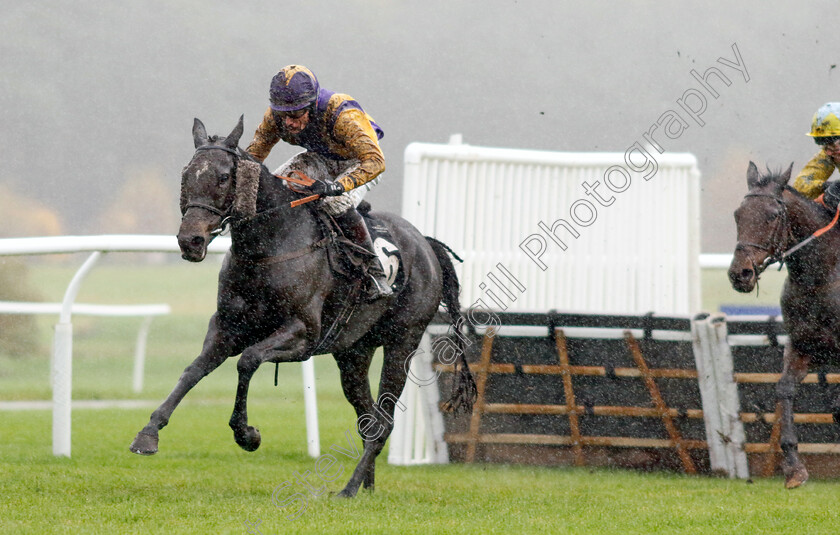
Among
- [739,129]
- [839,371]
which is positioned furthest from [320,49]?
[839,371]

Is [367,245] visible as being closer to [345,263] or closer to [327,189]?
[345,263]

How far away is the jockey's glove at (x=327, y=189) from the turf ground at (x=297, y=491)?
1536 mm

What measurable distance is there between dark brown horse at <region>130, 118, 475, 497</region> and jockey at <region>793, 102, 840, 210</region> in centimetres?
243

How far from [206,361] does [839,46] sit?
69.9 ft

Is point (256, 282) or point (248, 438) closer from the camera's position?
point (248, 438)

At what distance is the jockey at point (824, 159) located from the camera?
5930 mm

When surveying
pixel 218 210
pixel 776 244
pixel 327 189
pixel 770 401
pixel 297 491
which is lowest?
pixel 297 491

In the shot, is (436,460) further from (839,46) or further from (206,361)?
(839,46)

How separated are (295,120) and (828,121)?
116 inches

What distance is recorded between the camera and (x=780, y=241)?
18.9ft

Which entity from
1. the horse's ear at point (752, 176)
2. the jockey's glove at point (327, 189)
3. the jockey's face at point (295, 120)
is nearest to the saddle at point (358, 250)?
the jockey's glove at point (327, 189)

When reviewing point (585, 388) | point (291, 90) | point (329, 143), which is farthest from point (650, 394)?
point (291, 90)

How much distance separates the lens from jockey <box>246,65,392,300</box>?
5320 millimetres

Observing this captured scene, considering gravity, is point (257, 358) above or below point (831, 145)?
below
